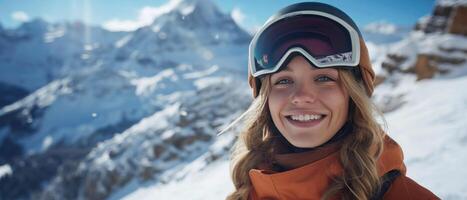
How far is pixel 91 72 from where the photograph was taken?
546 ft

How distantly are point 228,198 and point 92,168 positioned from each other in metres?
47.3

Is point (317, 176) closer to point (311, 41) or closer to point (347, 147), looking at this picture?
point (347, 147)

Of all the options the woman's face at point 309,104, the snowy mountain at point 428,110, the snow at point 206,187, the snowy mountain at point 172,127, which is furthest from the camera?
the snow at point 206,187

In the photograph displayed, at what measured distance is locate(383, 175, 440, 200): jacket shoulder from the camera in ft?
5.01

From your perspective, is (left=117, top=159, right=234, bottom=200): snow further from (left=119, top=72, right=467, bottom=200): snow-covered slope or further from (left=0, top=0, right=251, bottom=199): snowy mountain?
(left=0, top=0, right=251, bottom=199): snowy mountain

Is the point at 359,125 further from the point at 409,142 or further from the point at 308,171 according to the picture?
the point at 409,142

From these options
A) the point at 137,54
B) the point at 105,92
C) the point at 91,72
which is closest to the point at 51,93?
the point at 91,72

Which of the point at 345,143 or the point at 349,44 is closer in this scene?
the point at 345,143

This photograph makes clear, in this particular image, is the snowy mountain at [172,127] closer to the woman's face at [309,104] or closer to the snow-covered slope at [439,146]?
the snow-covered slope at [439,146]

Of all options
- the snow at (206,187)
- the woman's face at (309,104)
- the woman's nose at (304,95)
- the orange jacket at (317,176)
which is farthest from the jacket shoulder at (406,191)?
the snow at (206,187)

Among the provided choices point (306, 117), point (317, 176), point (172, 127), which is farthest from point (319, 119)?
point (172, 127)

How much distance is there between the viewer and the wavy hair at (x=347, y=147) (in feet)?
5.62

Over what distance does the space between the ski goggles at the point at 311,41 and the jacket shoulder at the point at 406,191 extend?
0.72 metres

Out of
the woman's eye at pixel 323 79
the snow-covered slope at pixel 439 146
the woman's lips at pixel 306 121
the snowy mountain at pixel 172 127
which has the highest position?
the snowy mountain at pixel 172 127
